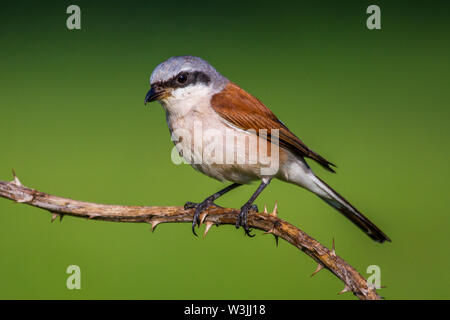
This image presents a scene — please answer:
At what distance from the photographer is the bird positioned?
3.26 meters

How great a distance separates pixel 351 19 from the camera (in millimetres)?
7316

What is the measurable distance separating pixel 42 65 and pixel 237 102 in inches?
157

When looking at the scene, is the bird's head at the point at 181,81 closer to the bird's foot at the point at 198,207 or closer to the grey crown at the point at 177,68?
the grey crown at the point at 177,68

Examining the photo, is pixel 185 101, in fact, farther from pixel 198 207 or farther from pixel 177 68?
pixel 198 207

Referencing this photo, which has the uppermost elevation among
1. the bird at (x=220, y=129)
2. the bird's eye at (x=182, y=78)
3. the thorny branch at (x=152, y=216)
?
the bird's eye at (x=182, y=78)

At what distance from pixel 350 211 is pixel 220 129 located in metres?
1.07

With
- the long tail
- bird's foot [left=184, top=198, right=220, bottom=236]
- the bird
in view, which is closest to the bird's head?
the bird

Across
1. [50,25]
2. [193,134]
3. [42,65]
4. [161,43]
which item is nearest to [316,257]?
[193,134]

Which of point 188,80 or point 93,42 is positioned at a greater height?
point 93,42

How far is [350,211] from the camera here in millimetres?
3672

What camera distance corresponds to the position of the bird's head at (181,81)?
326 centimetres

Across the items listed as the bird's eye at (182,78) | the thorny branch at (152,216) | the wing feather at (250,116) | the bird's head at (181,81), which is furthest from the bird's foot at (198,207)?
the bird's eye at (182,78)

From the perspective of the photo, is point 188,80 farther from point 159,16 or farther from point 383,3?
point 383,3

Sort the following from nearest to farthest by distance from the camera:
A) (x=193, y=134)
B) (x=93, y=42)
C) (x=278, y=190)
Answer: (x=193, y=134) → (x=278, y=190) → (x=93, y=42)
